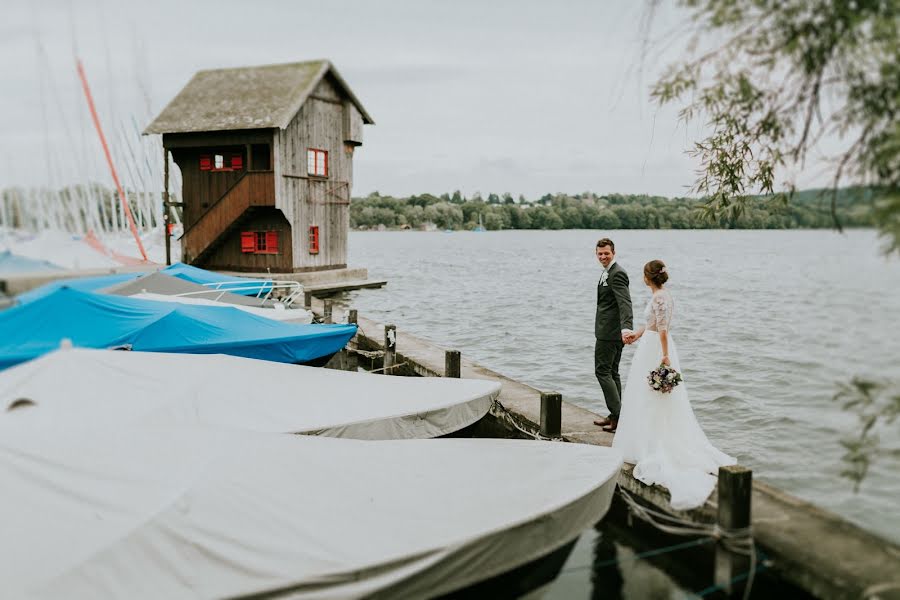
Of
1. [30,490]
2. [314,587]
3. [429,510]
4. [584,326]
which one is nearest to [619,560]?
[429,510]

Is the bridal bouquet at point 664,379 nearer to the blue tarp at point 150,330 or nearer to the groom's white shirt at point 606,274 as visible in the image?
the groom's white shirt at point 606,274

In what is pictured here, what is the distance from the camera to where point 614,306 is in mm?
8805

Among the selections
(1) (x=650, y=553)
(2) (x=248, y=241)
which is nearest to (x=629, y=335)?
(1) (x=650, y=553)

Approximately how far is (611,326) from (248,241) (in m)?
27.4

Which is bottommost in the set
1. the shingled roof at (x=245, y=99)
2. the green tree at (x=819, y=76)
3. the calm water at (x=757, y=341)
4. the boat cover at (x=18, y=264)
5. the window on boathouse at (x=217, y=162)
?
the calm water at (x=757, y=341)

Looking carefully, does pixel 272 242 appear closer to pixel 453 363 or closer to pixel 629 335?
pixel 453 363

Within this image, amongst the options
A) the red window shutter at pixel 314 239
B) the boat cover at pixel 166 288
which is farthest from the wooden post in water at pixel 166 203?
the boat cover at pixel 166 288

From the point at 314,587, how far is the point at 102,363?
11.9 feet

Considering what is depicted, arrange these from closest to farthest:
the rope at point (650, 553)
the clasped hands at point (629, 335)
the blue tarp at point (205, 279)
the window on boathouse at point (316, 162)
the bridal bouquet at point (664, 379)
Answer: the rope at point (650, 553), the bridal bouquet at point (664, 379), the clasped hands at point (629, 335), the blue tarp at point (205, 279), the window on boathouse at point (316, 162)

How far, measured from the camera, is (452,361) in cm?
1195

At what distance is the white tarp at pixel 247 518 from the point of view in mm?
4512

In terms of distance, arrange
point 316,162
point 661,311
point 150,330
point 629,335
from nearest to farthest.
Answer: point 661,311
point 629,335
point 150,330
point 316,162

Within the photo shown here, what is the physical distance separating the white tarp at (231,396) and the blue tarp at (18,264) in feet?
9.52

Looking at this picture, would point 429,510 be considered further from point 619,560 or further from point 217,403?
point 217,403
